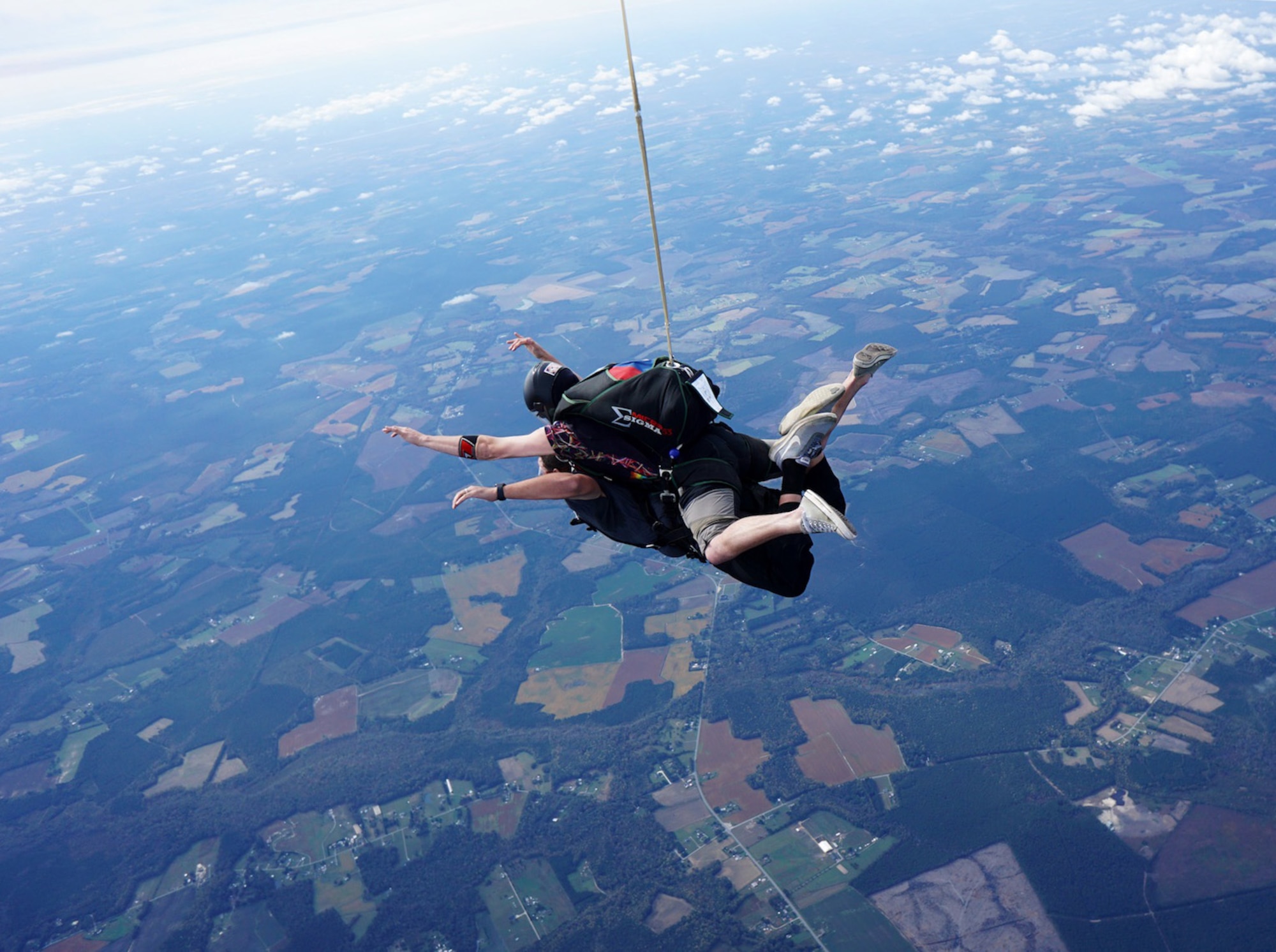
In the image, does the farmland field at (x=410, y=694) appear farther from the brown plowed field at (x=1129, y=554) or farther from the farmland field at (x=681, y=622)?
the brown plowed field at (x=1129, y=554)

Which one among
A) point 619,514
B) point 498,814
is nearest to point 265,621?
point 498,814

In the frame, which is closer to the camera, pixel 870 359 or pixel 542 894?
pixel 870 359

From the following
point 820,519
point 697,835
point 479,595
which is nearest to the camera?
point 820,519

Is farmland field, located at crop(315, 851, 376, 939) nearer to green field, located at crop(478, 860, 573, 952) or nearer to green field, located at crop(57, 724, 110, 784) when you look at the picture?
green field, located at crop(478, 860, 573, 952)

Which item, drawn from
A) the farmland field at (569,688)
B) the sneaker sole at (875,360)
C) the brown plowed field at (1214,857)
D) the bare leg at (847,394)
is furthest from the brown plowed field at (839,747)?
the sneaker sole at (875,360)

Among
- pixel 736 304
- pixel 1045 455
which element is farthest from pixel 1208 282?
pixel 736 304

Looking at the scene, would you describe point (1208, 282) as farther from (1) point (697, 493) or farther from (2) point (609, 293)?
(1) point (697, 493)

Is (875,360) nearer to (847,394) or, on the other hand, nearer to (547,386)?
(847,394)
